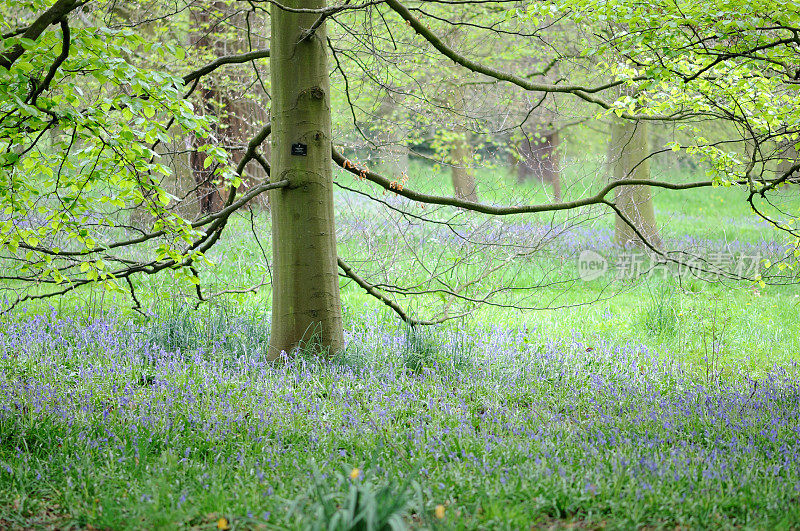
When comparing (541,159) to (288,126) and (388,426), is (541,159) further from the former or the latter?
(388,426)

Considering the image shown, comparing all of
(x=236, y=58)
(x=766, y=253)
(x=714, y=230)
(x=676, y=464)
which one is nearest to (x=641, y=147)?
(x=766, y=253)

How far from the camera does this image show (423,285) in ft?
21.1

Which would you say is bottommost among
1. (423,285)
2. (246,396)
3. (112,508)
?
(112,508)

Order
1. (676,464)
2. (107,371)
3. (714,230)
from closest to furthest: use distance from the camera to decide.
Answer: (676,464) → (107,371) → (714,230)

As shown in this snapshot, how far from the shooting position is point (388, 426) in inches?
150

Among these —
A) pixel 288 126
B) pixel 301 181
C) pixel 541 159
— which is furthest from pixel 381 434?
pixel 541 159

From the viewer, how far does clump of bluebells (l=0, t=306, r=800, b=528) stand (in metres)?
2.72

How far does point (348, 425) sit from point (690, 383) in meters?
2.97

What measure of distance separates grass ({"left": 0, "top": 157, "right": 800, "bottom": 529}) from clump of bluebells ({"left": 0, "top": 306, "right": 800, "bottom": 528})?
0.05 ft

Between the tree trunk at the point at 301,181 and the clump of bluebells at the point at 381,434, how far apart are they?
1.24 feet

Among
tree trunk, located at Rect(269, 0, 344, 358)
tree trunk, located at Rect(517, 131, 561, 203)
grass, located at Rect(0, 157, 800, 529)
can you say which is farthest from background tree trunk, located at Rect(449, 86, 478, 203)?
tree trunk, located at Rect(269, 0, 344, 358)

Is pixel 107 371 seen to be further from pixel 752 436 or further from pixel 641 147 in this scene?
pixel 641 147

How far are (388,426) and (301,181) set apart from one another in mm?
2038

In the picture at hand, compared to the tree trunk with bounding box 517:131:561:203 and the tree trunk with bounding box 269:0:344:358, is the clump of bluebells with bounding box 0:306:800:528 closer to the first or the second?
the tree trunk with bounding box 269:0:344:358
